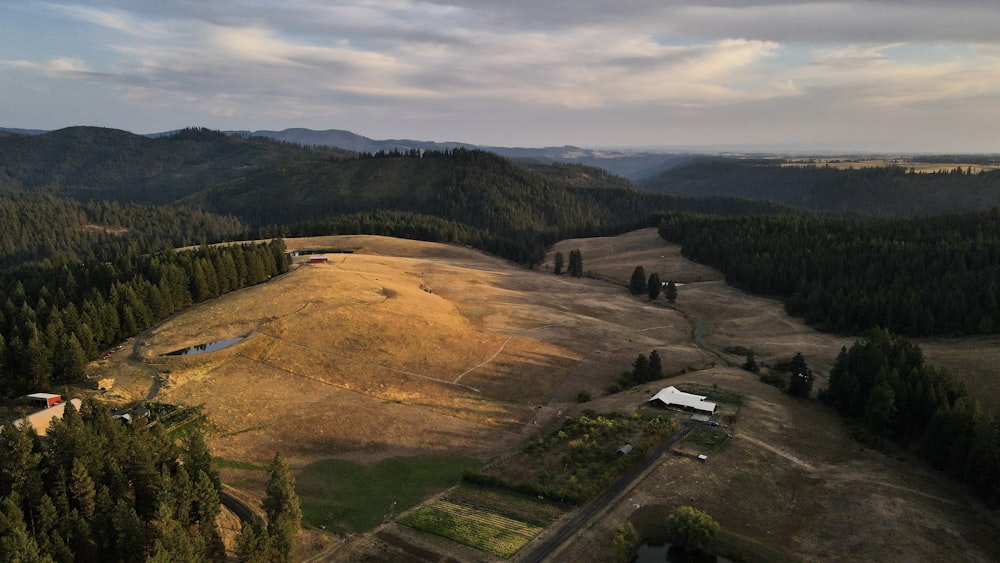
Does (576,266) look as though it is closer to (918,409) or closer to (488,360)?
(488,360)

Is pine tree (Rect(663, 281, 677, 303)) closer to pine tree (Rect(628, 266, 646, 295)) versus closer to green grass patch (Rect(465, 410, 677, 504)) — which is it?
pine tree (Rect(628, 266, 646, 295))

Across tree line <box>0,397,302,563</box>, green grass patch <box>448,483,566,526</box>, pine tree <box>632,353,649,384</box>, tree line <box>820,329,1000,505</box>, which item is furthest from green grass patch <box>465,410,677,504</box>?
tree line <box>820,329,1000,505</box>

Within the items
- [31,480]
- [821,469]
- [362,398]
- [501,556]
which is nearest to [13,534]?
[31,480]

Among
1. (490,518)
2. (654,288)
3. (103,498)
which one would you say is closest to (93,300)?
(103,498)

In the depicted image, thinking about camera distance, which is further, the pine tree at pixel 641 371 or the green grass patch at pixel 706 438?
the pine tree at pixel 641 371

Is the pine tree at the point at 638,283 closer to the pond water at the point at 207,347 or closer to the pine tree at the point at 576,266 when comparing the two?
the pine tree at the point at 576,266

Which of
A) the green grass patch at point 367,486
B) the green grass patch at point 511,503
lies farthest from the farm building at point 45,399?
the green grass patch at point 511,503
